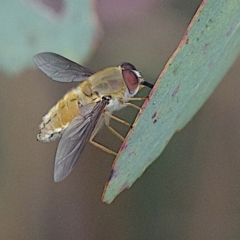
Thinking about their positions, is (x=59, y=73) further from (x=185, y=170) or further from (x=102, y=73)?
(x=185, y=170)

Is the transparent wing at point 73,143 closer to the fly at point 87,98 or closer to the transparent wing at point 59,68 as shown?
the fly at point 87,98

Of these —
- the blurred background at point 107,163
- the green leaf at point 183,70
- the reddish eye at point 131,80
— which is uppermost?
the green leaf at point 183,70

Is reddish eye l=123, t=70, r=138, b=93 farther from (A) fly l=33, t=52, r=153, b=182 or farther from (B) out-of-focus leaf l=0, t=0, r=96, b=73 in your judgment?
(B) out-of-focus leaf l=0, t=0, r=96, b=73

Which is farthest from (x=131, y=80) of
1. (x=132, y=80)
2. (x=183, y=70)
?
(x=183, y=70)

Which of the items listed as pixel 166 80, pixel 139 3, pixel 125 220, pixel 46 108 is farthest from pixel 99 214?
pixel 166 80

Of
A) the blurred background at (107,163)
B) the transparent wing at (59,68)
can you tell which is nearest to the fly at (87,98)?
the transparent wing at (59,68)

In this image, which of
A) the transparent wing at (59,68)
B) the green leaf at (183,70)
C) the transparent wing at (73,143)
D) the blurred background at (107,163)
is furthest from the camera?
the blurred background at (107,163)
